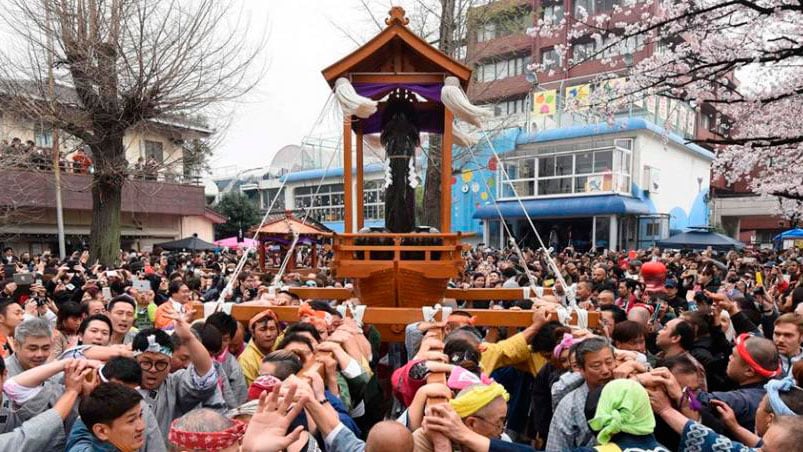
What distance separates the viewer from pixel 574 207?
2066 centimetres

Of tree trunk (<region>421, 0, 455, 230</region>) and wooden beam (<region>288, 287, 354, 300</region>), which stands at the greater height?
tree trunk (<region>421, 0, 455, 230</region>)

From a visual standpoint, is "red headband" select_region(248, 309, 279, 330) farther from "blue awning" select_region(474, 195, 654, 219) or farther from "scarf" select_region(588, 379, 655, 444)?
"blue awning" select_region(474, 195, 654, 219)

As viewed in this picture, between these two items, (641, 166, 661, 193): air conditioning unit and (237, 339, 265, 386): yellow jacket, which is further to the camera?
(641, 166, 661, 193): air conditioning unit

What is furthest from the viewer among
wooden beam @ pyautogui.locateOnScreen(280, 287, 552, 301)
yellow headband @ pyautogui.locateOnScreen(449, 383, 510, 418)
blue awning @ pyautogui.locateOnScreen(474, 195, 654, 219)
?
blue awning @ pyautogui.locateOnScreen(474, 195, 654, 219)

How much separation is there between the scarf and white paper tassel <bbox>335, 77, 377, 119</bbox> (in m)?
3.46

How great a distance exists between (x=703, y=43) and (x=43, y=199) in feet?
64.6

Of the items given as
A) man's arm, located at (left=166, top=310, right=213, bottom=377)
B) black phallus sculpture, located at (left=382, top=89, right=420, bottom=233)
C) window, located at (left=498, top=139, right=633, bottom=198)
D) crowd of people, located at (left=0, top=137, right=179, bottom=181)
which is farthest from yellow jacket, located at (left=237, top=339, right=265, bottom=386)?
window, located at (left=498, top=139, right=633, bottom=198)

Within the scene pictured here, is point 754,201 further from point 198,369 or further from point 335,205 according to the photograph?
point 198,369

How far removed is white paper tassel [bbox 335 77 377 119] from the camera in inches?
187

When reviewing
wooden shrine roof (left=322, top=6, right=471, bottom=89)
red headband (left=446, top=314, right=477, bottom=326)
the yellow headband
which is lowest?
red headband (left=446, top=314, right=477, bottom=326)

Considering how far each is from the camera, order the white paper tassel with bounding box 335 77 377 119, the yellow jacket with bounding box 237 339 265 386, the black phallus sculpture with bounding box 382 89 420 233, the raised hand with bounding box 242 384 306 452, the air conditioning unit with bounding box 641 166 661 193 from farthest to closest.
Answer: the air conditioning unit with bounding box 641 166 661 193 < the black phallus sculpture with bounding box 382 89 420 233 < the white paper tassel with bounding box 335 77 377 119 < the yellow jacket with bounding box 237 339 265 386 < the raised hand with bounding box 242 384 306 452

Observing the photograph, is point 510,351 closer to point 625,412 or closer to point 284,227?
point 625,412

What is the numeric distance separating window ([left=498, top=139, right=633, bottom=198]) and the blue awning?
19.1 inches

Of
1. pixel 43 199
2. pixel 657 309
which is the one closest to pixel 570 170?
pixel 657 309
